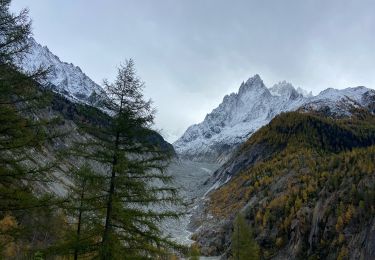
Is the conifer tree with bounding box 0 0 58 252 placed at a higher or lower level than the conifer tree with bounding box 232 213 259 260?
higher

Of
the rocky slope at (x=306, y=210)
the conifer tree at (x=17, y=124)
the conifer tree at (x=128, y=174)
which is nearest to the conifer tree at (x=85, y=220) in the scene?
the conifer tree at (x=128, y=174)

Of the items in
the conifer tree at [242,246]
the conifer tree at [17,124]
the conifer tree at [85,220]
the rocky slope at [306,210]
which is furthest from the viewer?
the rocky slope at [306,210]

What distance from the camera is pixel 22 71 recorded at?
56.3 feet

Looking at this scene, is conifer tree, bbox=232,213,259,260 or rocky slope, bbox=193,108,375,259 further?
rocky slope, bbox=193,108,375,259

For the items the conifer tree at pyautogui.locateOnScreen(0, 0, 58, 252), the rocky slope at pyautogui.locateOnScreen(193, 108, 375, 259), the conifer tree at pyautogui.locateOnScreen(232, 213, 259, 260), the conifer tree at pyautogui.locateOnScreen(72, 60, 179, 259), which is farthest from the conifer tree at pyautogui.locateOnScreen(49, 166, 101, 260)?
the rocky slope at pyautogui.locateOnScreen(193, 108, 375, 259)

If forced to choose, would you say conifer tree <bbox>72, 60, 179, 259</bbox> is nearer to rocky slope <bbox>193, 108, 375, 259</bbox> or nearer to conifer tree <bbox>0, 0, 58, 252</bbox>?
conifer tree <bbox>0, 0, 58, 252</bbox>

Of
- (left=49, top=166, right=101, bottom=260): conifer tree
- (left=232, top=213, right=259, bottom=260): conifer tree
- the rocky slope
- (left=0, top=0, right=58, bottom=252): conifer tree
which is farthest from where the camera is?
the rocky slope

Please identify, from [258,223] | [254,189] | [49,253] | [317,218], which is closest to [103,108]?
[49,253]

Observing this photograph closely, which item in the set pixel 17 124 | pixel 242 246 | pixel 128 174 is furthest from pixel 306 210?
pixel 17 124

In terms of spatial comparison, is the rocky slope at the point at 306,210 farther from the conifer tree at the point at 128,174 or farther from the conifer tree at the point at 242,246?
the conifer tree at the point at 128,174

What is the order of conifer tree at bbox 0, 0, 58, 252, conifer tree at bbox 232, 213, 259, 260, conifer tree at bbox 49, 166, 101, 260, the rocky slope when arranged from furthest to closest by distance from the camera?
the rocky slope < conifer tree at bbox 232, 213, 259, 260 < conifer tree at bbox 49, 166, 101, 260 < conifer tree at bbox 0, 0, 58, 252

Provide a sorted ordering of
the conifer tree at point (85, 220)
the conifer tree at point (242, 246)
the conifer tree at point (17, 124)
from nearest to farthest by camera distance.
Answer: the conifer tree at point (17, 124) → the conifer tree at point (85, 220) → the conifer tree at point (242, 246)

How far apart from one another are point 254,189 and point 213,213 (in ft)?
64.7

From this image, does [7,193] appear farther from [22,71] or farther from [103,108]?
[103,108]
